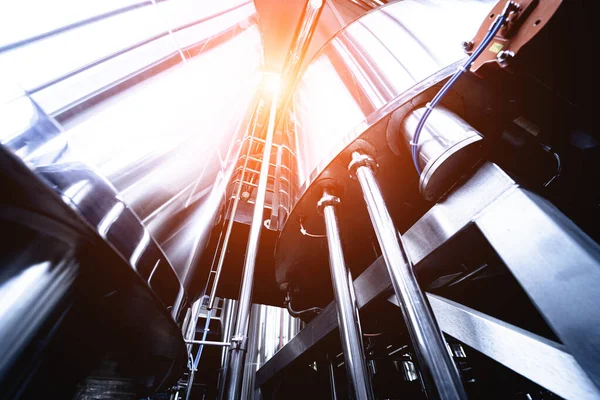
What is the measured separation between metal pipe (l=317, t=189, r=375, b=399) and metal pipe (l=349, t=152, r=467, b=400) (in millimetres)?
324

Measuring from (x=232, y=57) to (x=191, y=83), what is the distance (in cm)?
108

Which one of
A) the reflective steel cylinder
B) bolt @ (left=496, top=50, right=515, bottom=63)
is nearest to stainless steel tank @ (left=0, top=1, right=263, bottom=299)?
the reflective steel cylinder

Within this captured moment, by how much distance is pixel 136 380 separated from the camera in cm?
116

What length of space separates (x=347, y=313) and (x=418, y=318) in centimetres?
43

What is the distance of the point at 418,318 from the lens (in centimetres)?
83

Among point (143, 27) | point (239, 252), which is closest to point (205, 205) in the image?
point (143, 27)

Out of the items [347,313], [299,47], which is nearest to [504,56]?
[347,313]

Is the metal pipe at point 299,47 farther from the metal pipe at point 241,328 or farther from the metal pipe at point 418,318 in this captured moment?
→ the metal pipe at point 418,318

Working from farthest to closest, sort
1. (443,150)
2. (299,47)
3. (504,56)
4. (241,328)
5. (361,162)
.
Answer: (299,47), (361,162), (241,328), (443,150), (504,56)

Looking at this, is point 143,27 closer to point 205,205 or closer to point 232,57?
point 205,205

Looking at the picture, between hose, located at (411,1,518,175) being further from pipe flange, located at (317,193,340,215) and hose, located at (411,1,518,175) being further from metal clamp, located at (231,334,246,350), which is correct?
metal clamp, located at (231,334,246,350)

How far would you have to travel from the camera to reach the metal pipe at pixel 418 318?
0.72 m

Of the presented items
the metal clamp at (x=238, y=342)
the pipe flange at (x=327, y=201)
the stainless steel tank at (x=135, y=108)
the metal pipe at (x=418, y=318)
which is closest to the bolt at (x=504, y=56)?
the metal pipe at (x=418, y=318)

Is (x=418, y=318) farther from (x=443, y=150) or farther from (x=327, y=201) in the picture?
(x=327, y=201)
